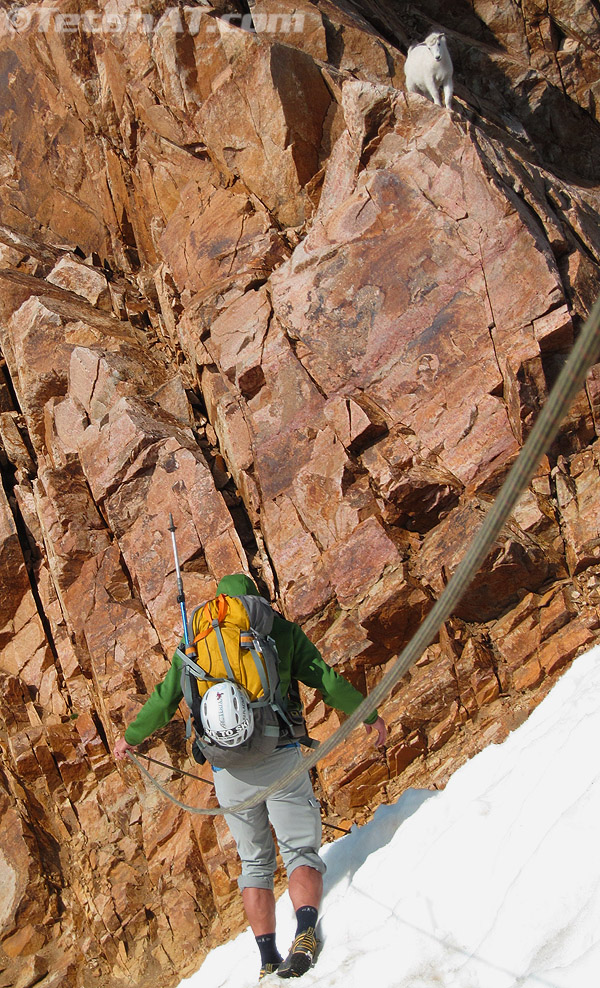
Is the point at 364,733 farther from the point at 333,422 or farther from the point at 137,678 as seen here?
the point at 333,422

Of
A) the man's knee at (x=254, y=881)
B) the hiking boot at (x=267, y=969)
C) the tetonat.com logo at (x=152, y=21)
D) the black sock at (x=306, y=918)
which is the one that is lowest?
the hiking boot at (x=267, y=969)

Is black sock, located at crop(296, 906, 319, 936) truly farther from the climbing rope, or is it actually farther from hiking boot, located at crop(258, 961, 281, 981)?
the climbing rope

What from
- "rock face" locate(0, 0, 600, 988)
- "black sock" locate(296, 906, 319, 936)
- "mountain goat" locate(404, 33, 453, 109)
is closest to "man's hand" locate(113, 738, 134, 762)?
"black sock" locate(296, 906, 319, 936)

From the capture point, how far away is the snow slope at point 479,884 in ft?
11.7

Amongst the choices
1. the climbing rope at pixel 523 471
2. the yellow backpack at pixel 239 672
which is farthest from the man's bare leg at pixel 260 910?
the climbing rope at pixel 523 471

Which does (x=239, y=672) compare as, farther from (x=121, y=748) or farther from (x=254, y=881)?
(x=254, y=881)

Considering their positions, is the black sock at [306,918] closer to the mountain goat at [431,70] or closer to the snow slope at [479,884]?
the snow slope at [479,884]

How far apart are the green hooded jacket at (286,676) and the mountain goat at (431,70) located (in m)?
8.01

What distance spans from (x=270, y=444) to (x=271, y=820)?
16.6 ft

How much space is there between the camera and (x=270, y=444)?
360 inches

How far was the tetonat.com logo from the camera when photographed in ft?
38.1

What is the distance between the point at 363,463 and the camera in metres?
8.70

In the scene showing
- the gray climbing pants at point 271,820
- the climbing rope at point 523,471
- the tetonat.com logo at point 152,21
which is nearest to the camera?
the climbing rope at point 523,471

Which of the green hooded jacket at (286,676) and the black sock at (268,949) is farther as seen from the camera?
the green hooded jacket at (286,676)
